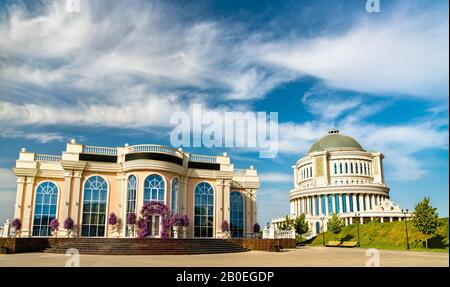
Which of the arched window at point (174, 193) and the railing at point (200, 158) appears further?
the railing at point (200, 158)

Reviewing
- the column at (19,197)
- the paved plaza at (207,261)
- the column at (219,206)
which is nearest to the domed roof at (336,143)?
the column at (219,206)

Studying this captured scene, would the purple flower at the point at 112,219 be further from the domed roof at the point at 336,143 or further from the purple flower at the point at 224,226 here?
the domed roof at the point at 336,143

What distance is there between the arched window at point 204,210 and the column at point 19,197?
14.7 meters

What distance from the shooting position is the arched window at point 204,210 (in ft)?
110

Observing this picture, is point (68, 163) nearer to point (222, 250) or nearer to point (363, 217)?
point (222, 250)

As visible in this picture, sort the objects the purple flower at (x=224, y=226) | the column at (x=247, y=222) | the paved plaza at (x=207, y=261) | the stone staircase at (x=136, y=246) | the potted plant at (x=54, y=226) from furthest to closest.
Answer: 1. the column at (x=247, y=222)
2. the purple flower at (x=224, y=226)
3. the potted plant at (x=54, y=226)
4. the stone staircase at (x=136, y=246)
5. the paved plaza at (x=207, y=261)

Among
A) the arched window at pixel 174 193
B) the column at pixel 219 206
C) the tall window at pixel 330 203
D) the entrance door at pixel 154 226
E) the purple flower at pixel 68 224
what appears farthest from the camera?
the tall window at pixel 330 203

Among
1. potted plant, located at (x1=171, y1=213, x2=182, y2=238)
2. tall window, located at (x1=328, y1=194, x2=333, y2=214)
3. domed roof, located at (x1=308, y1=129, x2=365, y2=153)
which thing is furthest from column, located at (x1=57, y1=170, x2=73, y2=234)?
domed roof, located at (x1=308, y1=129, x2=365, y2=153)

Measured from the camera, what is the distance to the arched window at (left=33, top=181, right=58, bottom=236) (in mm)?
30344

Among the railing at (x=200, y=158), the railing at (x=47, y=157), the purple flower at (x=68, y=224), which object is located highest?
A: the railing at (x=200, y=158)

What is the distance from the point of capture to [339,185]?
70.2 metres

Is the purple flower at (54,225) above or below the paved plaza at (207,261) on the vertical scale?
above

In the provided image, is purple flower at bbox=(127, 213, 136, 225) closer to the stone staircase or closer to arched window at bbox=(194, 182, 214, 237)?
the stone staircase

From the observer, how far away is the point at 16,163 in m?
31.1
